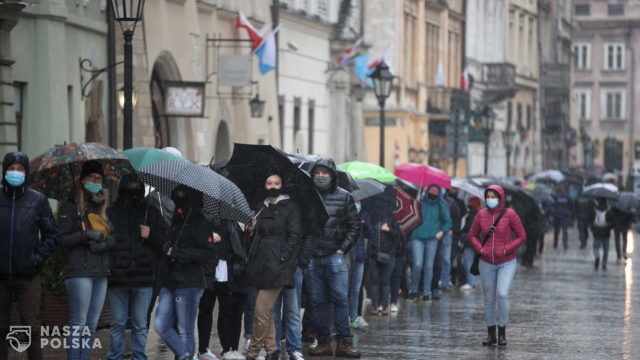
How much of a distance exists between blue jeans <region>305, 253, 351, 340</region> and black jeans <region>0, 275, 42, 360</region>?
3.99 m

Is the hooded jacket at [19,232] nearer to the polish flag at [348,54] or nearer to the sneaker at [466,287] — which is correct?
the sneaker at [466,287]

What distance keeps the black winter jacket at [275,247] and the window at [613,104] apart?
113 metres

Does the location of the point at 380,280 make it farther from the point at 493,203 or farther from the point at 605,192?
the point at 605,192

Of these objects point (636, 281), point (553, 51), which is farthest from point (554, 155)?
point (636, 281)

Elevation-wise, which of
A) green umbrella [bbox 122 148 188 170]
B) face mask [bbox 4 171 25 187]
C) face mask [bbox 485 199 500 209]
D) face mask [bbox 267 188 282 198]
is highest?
green umbrella [bbox 122 148 188 170]

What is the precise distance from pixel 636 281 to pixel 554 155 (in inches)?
2566

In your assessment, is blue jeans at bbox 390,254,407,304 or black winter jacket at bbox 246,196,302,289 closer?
black winter jacket at bbox 246,196,302,289

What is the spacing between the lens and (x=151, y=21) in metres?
30.4

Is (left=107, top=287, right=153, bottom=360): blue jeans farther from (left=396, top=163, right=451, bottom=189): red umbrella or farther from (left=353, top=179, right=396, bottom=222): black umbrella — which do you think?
(left=396, top=163, right=451, bottom=189): red umbrella

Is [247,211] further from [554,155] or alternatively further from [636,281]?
[554,155]

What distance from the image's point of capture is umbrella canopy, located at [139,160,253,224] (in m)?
14.1

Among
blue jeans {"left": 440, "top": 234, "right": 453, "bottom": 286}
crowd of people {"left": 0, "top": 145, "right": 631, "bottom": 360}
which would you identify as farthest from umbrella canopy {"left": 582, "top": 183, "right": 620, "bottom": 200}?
crowd of people {"left": 0, "top": 145, "right": 631, "bottom": 360}

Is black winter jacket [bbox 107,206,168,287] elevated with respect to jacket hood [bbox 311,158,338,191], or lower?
lower

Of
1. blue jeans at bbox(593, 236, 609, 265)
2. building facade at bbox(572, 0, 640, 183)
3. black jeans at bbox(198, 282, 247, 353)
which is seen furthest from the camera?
building facade at bbox(572, 0, 640, 183)
